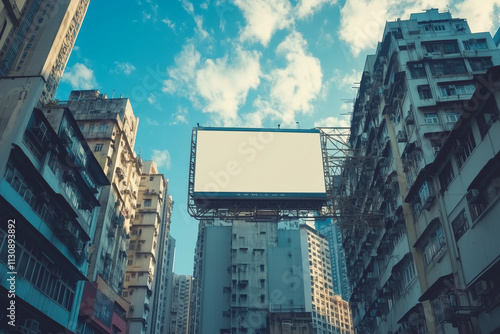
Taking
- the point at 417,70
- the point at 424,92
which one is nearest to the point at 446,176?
the point at 424,92

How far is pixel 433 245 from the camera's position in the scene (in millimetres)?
21453

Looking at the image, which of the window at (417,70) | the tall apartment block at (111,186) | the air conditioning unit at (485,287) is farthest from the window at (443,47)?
the tall apartment block at (111,186)

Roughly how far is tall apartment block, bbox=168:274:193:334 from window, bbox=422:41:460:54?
10163 centimetres

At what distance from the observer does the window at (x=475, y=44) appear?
2781cm

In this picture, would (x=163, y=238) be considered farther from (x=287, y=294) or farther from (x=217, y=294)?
(x=287, y=294)

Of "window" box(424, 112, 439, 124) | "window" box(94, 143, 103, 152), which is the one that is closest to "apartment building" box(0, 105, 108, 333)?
"window" box(94, 143, 103, 152)

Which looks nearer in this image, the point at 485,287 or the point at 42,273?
the point at 485,287

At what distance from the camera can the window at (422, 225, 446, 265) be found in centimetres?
2047

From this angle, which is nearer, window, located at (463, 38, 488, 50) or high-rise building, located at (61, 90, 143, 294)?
window, located at (463, 38, 488, 50)

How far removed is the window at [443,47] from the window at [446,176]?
426 inches

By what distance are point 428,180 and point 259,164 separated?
31.6ft

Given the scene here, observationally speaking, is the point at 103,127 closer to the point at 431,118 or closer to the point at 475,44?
the point at 431,118

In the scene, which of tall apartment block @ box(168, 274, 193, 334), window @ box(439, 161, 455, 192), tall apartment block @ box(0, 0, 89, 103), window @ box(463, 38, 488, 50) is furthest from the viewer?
tall apartment block @ box(168, 274, 193, 334)

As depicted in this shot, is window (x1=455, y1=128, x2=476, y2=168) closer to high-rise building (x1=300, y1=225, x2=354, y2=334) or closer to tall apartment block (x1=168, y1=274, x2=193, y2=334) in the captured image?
high-rise building (x1=300, y1=225, x2=354, y2=334)
